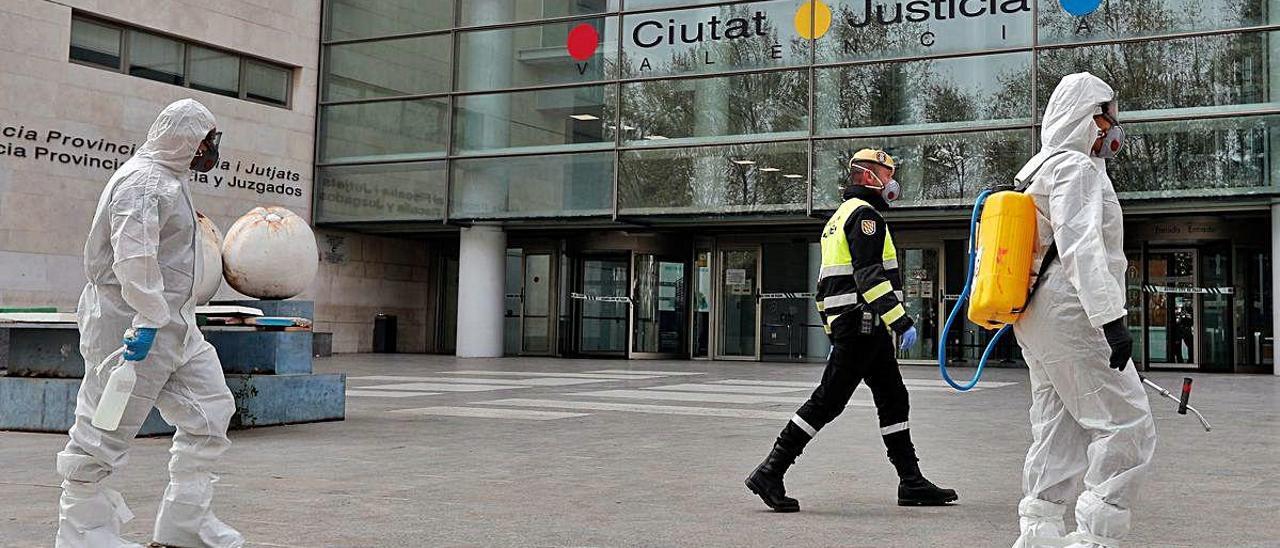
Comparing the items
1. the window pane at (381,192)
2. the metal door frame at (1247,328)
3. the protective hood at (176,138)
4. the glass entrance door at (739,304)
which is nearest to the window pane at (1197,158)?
the metal door frame at (1247,328)

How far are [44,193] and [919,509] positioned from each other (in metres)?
19.5

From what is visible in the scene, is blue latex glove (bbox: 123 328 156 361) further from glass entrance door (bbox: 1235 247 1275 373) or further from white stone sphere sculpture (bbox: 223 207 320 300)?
glass entrance door (bbox: 1235 247 1275 373)

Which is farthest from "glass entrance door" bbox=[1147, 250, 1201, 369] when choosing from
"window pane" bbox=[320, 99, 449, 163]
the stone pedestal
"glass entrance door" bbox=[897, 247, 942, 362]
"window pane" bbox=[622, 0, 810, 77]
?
the stone pedestal

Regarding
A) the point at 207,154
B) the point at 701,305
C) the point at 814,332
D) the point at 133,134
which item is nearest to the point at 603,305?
the point at 701,305

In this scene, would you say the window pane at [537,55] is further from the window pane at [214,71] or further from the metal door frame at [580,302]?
the window pane at [214,71]

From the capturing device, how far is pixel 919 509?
18.1 feet

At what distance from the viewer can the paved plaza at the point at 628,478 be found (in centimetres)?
488

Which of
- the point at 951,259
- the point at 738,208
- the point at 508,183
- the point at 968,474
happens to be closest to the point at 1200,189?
the point at 951,259

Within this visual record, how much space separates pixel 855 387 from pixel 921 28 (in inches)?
675

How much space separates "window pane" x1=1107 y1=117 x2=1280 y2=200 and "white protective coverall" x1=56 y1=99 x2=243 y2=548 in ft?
58.8

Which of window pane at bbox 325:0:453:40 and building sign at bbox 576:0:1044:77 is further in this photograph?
window pane at bbox 325:0:453:40

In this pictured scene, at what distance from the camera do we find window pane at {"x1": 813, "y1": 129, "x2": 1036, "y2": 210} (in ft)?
66.9

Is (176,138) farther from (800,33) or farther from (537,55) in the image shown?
(537,55)

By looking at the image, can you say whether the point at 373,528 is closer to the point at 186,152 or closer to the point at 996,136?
the point at 186,152
